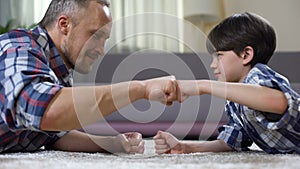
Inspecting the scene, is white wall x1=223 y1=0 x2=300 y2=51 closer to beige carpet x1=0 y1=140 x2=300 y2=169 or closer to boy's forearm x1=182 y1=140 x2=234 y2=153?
boy's forearm x1=182 y1=140 x2=234 y2=153

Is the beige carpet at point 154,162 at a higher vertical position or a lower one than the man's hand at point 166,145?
higher

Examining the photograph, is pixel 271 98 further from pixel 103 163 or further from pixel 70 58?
pixel 70 58

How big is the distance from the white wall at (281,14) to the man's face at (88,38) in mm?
2079

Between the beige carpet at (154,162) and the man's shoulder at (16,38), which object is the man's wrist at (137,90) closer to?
the beige carpet at (154,162)

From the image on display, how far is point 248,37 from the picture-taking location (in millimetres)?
1436

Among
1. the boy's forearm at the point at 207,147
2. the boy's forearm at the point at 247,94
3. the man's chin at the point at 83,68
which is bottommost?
the boy's forearm at the point at 207,147

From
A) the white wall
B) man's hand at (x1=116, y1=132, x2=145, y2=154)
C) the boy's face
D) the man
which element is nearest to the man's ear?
the man

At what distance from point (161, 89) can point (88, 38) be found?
400 millimetres

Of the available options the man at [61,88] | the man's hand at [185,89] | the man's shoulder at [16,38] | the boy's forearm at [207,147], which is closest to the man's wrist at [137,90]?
the man at [61,88]

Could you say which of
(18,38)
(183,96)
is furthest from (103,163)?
(18,38)

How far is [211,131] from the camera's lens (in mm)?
1974

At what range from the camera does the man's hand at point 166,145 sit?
1380mm

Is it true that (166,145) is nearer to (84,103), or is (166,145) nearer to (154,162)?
(154,162)

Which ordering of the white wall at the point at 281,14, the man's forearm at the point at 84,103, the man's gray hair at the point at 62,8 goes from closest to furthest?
the man's forearm at the point at 84,103 → the man's gray hair at the point at 62,8 → the white wall at the point at 281,14
